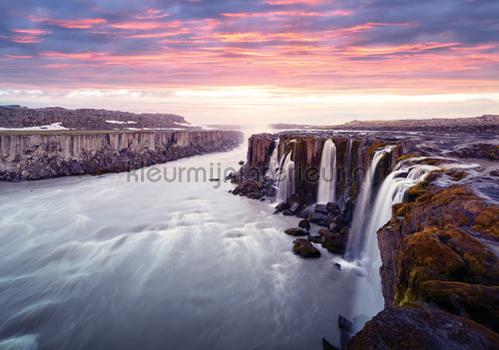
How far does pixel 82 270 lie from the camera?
15.3 meters

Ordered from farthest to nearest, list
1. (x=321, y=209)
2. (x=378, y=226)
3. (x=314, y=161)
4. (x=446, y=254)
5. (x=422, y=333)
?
(x=314, y=161) → (x=321, y=209) → (x=378, y=226) → (x=446, y=254) → (x=422, y=333)

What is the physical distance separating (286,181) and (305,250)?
43.5 ft

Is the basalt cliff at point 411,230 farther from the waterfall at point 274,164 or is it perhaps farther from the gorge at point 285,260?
the waterfall at point 274,164

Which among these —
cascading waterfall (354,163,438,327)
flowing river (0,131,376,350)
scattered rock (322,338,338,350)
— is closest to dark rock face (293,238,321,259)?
flowing river (0,131,376,350)

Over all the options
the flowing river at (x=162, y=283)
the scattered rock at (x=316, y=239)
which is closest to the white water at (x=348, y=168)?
the scattered rock at (x=316, y=239)

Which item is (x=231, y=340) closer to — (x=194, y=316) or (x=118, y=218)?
(x=194, y=316)

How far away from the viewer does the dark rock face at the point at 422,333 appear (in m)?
3.32

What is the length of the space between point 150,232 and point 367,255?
45.2 feet

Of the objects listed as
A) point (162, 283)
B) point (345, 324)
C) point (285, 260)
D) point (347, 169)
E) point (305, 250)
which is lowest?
point (162, 283)

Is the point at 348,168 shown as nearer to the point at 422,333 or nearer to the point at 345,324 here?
the point at 345,324

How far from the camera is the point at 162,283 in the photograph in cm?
1398

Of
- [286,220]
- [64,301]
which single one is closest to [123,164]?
[286,220]

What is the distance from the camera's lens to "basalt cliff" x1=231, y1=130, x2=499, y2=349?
3648 millimetres

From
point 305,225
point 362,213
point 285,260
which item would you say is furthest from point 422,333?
point 305,225
